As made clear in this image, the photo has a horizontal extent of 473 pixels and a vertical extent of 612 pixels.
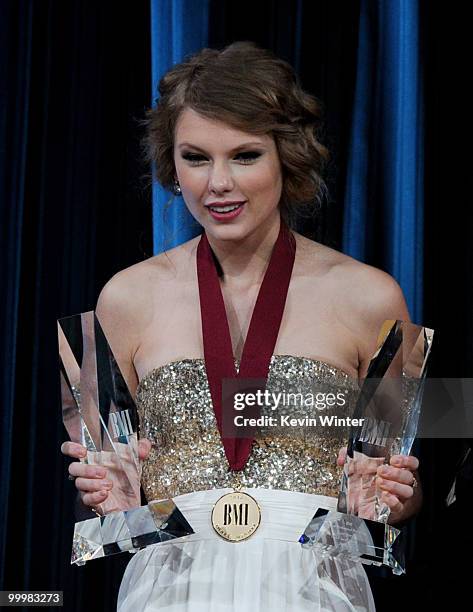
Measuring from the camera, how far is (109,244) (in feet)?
7.45

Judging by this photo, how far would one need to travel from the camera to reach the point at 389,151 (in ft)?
7.27

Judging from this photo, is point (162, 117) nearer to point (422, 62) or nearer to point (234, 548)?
point (422, 62)

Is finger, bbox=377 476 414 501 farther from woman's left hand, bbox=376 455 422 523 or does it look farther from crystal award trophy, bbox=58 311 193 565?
crystal award trophy, bbox=58 311 193 565

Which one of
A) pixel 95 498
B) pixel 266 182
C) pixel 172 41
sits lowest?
pixel 95 498

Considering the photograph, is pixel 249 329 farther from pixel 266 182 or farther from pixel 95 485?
pixel 95 485

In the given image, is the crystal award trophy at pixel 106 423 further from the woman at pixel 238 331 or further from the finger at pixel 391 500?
the finger at pixel 391 500

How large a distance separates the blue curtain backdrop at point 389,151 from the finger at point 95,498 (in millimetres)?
785

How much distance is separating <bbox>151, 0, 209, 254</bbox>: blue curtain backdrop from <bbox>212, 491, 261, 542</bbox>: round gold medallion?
66 centimetres

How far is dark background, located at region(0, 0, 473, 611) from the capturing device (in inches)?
88.3

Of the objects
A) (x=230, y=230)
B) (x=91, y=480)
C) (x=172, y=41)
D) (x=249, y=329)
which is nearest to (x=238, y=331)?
(x=249, y=329)

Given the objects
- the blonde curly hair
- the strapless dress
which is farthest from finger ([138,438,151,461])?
the blonde curly hair

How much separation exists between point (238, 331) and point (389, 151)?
0.53m

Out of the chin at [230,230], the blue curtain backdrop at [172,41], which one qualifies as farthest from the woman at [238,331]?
the blue curtain backdrop at [172,41]

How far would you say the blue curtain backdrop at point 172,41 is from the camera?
225 centimetres
